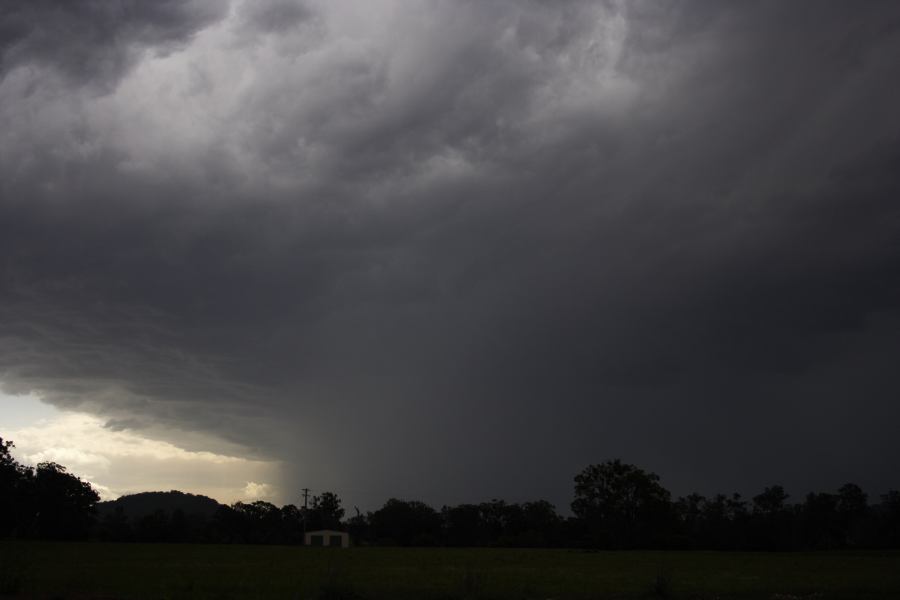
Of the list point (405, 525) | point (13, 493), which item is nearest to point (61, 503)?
point (13, 493)

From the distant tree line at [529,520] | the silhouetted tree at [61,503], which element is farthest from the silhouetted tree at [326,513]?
the silhouetted tree at [61,503]

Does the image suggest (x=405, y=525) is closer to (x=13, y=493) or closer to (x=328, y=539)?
(x=328, y=539)

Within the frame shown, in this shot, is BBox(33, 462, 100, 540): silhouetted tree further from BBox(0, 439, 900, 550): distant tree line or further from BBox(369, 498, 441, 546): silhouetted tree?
BBox(369, 498, 441, 546): silhouetted tree

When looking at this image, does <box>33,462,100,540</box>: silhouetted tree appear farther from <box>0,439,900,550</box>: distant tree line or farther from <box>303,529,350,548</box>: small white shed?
<box>303,529,350,548</box>: small white shed

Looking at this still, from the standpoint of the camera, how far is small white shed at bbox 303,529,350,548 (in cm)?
11669

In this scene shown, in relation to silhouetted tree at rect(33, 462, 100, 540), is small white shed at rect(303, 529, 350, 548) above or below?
below

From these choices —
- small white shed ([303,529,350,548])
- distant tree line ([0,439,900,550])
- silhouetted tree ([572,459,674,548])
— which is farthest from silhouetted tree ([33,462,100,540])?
silhouetted tree ([572,459,674,548])

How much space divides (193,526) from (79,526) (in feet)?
96.2

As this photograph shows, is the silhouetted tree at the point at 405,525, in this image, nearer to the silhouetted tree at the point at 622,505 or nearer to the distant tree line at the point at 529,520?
the distant tree line at the point at 529,520

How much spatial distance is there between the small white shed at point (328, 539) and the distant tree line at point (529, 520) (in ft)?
59.7

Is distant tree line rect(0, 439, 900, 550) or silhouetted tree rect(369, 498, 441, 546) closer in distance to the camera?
distant tree line rect(0, 439, 900, 550)

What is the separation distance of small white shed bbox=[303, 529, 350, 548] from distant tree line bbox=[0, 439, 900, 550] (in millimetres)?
18199

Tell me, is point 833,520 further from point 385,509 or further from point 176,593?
point 176,593

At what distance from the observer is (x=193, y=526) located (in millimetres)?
139875
